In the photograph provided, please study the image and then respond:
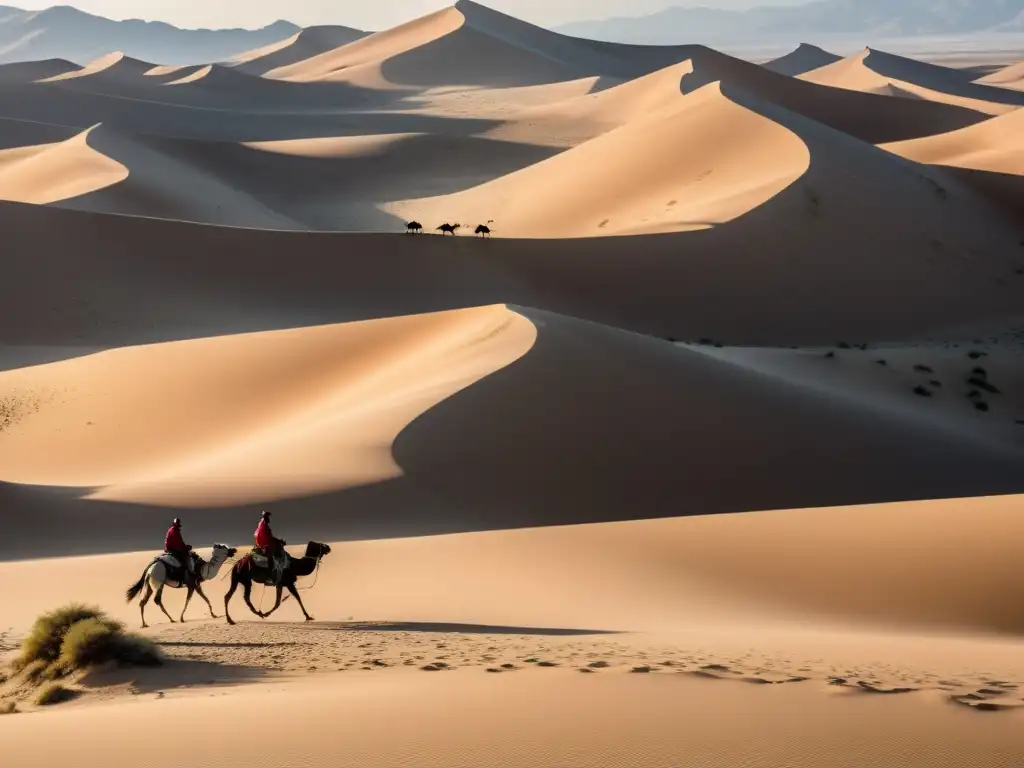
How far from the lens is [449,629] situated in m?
9.48

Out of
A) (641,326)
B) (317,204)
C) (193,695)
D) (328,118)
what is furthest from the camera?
(328,118)

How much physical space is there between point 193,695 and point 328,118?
79953 millimetres

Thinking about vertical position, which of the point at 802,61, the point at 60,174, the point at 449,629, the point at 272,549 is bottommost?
the point at 449,629

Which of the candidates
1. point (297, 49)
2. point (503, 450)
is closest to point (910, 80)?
point (297, 49)

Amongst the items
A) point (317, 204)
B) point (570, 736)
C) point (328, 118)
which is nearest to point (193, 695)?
point (570, 736)

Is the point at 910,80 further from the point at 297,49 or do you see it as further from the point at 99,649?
the point at 99,649

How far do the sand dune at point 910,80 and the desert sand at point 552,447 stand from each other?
124 ft

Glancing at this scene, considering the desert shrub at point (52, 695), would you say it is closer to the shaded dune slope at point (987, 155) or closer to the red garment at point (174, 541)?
the red garment at point (174, 541)

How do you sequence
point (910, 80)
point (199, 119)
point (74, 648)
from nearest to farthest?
point (74, 648), point (199, 119), point (910, 80)

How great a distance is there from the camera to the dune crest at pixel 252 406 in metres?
15.7

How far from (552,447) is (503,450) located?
0.70m

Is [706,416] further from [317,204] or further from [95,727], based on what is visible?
[317,204]

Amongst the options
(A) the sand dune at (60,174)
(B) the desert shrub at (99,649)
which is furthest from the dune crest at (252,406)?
(A) the sand dune at (60,174)

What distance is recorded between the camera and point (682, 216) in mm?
38062
